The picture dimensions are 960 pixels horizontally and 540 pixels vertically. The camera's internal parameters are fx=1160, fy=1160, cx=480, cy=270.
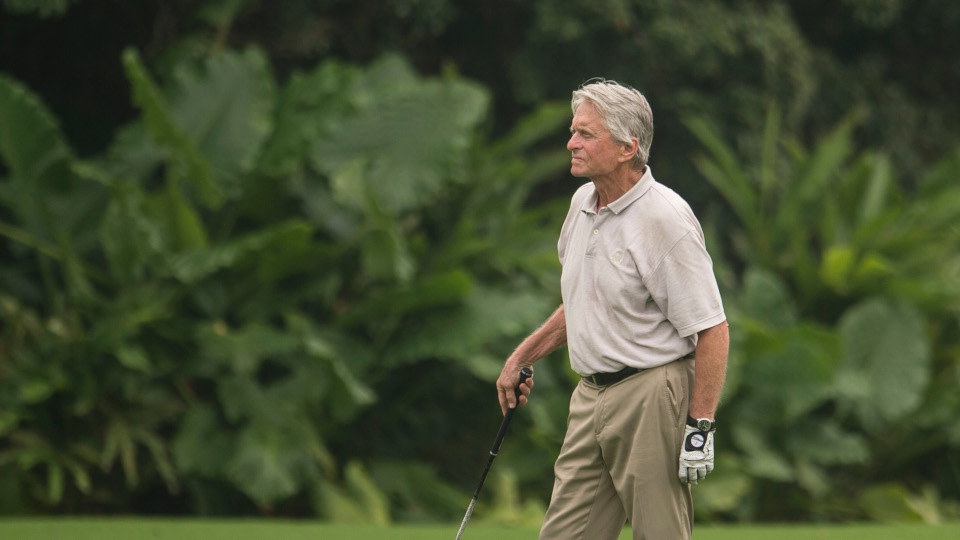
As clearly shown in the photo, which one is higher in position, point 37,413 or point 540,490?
point 37,413

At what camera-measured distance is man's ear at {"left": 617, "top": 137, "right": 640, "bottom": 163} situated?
3.04m

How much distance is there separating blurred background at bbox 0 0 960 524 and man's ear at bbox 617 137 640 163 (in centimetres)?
585

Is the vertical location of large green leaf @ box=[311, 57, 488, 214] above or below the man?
below

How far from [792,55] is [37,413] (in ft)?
29.0

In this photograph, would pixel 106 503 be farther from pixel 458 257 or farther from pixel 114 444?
pixel 458 257

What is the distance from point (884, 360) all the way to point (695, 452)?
8213 millimetres

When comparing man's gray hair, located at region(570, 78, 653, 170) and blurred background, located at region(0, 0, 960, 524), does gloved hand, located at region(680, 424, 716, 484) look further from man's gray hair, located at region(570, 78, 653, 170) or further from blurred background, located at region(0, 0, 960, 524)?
blurred background, located at region(0, 0, 960, 524)

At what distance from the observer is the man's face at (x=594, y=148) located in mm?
3029

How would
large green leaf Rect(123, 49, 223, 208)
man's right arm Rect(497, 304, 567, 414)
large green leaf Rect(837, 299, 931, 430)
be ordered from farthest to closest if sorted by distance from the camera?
1. large green leaf Rect(837, 299, 931, 430)
2. large green leaf Rect(123, 49, 223, 208)
3. man's right arm Rect(497, 304, 567, 414)

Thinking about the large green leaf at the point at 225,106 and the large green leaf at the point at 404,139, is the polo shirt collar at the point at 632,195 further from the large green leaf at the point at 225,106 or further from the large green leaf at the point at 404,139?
the large green leaf at the point at 225,106

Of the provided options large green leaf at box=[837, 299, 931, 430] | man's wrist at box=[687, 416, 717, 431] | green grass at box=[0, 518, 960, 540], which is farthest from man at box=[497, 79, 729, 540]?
large green leaf at box=[837, 299, 931, 430]

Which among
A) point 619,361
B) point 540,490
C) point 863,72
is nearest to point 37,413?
point 540,490

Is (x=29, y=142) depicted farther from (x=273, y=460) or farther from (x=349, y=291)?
(x=273, y=460)

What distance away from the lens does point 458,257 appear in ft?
32.8
